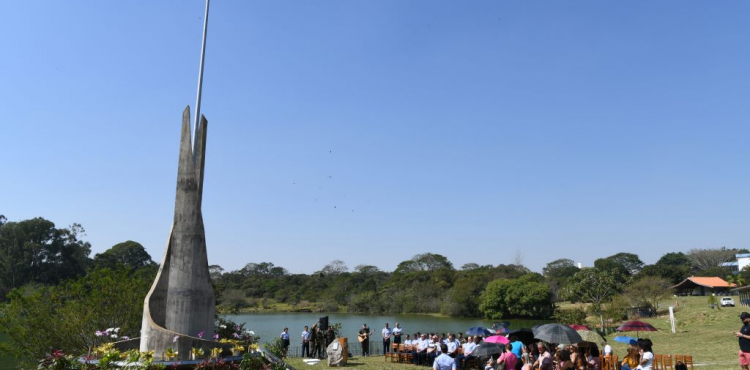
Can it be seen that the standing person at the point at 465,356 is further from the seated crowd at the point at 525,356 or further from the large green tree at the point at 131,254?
the large green tree at the point at 131,254

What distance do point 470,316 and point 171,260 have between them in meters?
53.6

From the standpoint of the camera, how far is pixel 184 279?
→ 31.1 feet

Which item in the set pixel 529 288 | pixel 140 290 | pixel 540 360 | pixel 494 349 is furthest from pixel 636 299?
pixel 140 290

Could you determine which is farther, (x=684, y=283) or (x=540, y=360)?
(x=684, y=283)

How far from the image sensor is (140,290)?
15.4 meters

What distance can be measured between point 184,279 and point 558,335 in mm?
9416

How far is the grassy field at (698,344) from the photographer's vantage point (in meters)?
16.0

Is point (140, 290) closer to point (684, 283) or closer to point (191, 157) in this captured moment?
point (191, 157)

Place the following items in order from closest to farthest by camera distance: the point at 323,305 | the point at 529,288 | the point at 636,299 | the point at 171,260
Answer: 1. the point at 171,260
2. the point at 636,299
3. the point at 529,288
4. the point at 323,305

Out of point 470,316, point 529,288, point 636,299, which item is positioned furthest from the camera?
point 470,316

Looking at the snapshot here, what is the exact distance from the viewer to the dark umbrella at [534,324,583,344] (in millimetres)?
13180

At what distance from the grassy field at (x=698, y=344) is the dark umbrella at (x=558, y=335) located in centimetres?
383

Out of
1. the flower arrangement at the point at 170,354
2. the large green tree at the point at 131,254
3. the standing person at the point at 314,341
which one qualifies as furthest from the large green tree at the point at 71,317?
the large green tree at the point at 131,254

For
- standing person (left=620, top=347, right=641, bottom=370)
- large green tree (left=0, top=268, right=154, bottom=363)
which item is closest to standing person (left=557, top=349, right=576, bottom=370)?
standing person (left=620, top=347, right=641, bottom=370)
